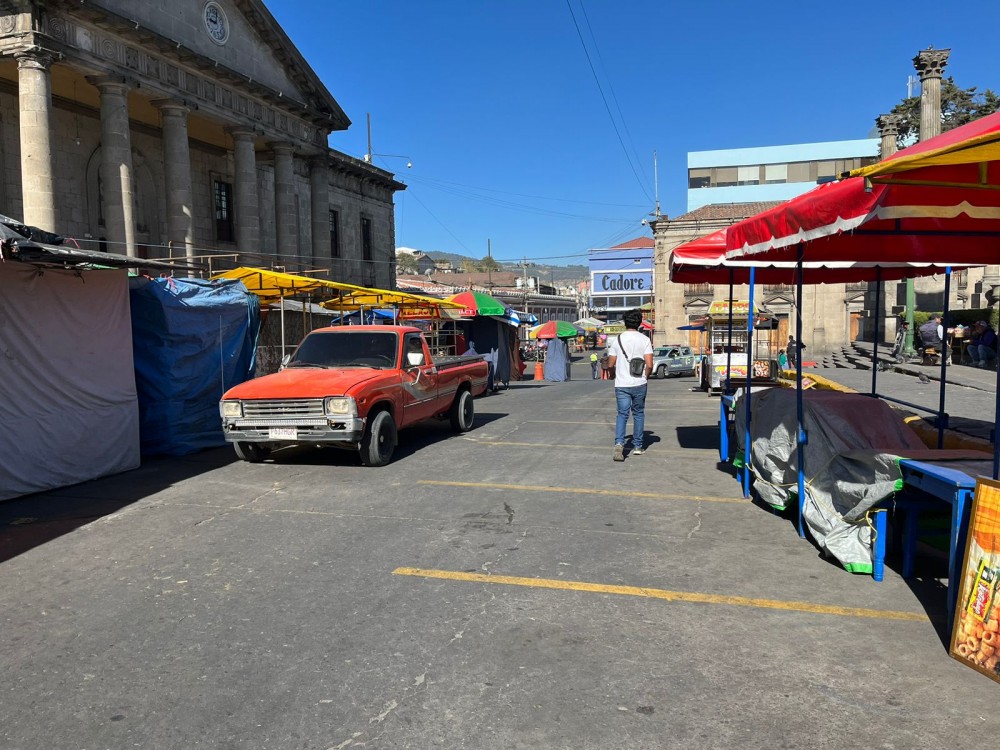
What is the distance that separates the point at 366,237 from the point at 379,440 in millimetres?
30102

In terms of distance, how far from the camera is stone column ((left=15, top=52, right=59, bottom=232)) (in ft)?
52.4

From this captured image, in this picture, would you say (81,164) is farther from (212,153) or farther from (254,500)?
(254,500)

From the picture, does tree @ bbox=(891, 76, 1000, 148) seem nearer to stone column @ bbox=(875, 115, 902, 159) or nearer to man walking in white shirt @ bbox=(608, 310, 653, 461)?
stone column @ bbox=(875, 115, 902, 159)

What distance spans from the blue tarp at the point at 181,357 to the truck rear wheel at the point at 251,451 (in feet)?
4.47

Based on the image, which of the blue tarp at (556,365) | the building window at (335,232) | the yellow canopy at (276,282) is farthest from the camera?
the building window at (335,232)

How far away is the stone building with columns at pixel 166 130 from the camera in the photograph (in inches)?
645

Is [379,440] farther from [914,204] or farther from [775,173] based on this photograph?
[775,173]

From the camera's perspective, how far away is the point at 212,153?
26.1m

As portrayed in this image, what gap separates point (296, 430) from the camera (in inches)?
321

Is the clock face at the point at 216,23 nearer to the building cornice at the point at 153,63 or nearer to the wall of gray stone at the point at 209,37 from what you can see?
the wall of gray stone at the point at 209,37

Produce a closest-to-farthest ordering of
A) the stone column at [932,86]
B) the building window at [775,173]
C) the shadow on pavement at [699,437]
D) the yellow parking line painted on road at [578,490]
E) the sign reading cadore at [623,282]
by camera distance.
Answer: the yellow parking line painted on road at [578,490] → the shadow on pavement at [699,437] → the stone column at [932,86] → the building window at [775,173] → the sign reading cadore at [623,282]

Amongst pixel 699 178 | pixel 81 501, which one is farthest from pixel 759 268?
pixel 699 178

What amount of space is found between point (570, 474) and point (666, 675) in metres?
4.69

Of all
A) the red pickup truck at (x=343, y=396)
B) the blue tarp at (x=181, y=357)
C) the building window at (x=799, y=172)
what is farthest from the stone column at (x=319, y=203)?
the building window at (x=799, y=172)
